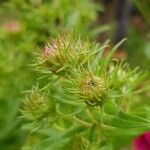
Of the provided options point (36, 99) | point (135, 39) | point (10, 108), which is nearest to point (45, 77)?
point (36, 99)

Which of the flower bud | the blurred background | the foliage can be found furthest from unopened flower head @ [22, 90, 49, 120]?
the blurred background

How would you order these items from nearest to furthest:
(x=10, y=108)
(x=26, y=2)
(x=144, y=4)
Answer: (x=144, y=4), (x=10, y=108), (x=26, y=2)

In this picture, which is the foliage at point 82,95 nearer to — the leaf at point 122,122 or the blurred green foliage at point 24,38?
the leaf at point 122,122

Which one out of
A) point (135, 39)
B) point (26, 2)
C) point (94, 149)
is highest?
point (135, 39)

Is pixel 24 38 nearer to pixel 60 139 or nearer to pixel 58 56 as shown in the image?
pixel 60 139

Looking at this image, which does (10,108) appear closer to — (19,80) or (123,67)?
(19,80)

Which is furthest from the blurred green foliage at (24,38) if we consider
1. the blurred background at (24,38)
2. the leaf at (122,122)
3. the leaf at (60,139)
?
the leaf at (122,122)

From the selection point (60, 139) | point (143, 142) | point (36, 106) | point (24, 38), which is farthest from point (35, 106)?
point (24, 38)

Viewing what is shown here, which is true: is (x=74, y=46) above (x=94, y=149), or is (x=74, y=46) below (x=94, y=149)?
above
